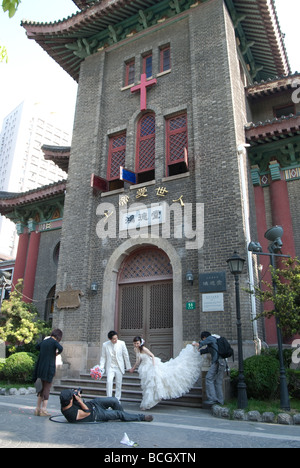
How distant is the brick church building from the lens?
989 cm

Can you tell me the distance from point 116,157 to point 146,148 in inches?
48.8

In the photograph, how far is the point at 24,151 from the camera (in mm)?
75000

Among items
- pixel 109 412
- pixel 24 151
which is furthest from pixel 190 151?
pixel 24 151

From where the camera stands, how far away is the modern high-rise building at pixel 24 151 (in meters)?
71.6

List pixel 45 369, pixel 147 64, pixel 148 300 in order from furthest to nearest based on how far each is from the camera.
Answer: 1. pixel 147 64
2. pixel 148 300
3. pixel 45 369

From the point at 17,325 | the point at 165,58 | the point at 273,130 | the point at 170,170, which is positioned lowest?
the point at 17,325

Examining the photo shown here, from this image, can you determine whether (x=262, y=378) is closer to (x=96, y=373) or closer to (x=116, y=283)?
(x=96, y=373)

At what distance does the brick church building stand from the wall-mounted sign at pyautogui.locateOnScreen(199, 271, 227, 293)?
0.03m

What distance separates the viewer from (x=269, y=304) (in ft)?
34.2

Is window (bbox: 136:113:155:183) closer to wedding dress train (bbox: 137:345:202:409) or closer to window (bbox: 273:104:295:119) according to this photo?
window (bbox: 273:104:295:119)

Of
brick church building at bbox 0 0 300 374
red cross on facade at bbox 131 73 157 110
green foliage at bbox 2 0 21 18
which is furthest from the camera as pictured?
red cross on facade at bbox 131 73 157 110

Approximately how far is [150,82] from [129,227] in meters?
5.29

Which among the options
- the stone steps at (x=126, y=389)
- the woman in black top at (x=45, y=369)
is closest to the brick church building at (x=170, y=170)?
the stone steps at (x=126, y=389)

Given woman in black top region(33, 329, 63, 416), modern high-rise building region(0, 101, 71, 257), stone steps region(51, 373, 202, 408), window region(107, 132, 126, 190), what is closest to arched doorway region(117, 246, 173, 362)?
stone steps region(51, 373, 202, 408)
